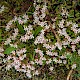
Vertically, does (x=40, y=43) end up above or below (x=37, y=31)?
below

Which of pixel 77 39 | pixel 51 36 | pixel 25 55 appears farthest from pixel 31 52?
pixel 77 39

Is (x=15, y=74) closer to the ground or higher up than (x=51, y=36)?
closer to the ground

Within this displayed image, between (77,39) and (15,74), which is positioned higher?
(77,39)

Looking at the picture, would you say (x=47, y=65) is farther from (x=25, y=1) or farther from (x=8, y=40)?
(x=25, y=1)

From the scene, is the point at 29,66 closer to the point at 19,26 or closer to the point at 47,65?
the point at 47,65

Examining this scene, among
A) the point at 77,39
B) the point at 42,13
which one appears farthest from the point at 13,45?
the point at 77,39

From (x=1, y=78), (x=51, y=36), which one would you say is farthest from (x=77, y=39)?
(x=1, y=78)

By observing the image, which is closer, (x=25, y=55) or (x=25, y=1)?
(x=25, y=55)

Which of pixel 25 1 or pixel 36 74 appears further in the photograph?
pixel 25 1

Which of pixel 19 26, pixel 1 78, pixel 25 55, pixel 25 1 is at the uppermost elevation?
pixel 25 1
